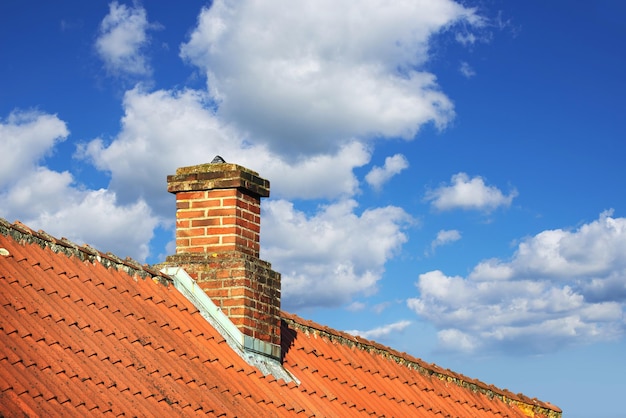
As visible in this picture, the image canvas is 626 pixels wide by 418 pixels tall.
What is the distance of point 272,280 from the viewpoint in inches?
456

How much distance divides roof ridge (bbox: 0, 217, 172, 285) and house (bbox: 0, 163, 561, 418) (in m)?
0.01

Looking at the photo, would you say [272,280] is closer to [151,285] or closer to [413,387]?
[151,285]

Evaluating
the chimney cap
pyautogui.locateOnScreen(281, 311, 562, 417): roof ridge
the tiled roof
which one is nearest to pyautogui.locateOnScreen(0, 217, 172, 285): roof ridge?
the tiled roof

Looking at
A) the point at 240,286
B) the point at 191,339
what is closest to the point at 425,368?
the point at 240,286

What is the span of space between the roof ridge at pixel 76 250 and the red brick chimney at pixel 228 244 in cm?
57

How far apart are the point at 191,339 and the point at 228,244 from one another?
5.07 ft

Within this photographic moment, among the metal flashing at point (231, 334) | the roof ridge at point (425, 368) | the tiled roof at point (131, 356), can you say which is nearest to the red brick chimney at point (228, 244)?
the metal flashing at point (231, 334)

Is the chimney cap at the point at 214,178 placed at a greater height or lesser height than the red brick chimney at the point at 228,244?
greater

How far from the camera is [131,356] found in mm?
8836

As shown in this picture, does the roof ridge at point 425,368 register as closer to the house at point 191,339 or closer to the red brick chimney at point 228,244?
the house at point 191,339

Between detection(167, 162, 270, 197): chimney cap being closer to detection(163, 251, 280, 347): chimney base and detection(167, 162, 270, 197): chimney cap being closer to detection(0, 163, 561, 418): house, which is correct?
detection(0, 163, 561, 418): house

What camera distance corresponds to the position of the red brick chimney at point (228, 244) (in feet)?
36.2

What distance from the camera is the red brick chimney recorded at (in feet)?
36.2

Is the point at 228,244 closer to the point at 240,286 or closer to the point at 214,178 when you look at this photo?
the point at 240,286
